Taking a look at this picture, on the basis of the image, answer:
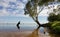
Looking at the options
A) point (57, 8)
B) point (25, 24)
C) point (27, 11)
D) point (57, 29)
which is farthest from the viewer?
point (25, 24)

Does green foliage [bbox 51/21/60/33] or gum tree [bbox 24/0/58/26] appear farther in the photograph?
gum tree [bbox 24/0/58/26]

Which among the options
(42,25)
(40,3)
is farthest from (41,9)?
(42,25)

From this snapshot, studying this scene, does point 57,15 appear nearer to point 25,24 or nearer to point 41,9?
point 41,9

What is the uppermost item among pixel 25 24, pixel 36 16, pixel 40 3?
pixel 40 3

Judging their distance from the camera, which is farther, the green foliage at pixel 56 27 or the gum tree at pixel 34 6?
the gum tree at pixel 34 6

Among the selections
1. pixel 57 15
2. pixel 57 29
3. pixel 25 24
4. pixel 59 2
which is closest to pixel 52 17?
pixel 57 15

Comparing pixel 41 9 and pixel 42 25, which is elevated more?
pixel 41 9

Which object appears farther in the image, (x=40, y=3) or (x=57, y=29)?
(x=40, y=3)

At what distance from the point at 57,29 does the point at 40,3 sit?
8672mm

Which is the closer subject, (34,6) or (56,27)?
(56,27)

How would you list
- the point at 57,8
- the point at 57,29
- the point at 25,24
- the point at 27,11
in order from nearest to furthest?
1. the point at 57,29
2. the point at 57,8
3. the point at 27,11
4. the point at 25,24

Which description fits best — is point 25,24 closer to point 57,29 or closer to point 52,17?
point 52,17

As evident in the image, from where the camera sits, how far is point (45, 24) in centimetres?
2261

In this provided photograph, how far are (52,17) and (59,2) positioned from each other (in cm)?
217
